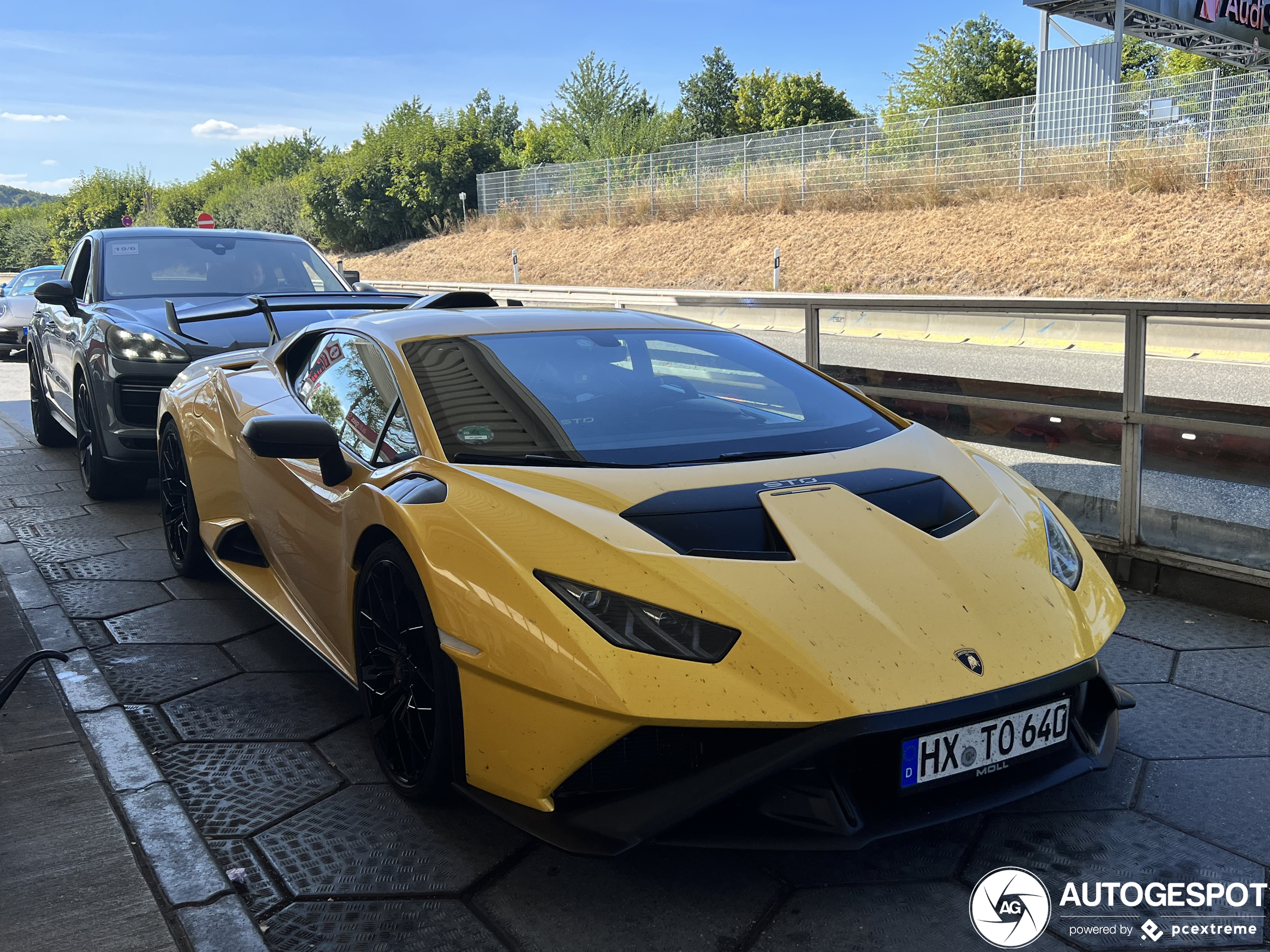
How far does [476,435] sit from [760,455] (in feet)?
2.52

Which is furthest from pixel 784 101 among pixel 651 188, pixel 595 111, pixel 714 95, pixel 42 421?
pixel 42 421

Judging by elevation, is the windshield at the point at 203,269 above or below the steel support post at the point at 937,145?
below

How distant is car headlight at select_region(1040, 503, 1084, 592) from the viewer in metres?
2.70

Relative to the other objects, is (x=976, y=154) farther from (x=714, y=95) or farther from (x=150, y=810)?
(x=714, y=95)

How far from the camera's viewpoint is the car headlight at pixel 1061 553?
2695 millimetres

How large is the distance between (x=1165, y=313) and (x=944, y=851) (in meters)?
2.65

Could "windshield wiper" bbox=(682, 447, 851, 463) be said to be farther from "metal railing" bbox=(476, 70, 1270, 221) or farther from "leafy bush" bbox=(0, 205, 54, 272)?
"leafy bush" bbox=(0, 205, 54, 272)

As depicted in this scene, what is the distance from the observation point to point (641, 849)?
8.40ft

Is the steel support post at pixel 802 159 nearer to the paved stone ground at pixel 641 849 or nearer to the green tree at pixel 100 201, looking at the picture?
the paved stone ground at pixel 641 849

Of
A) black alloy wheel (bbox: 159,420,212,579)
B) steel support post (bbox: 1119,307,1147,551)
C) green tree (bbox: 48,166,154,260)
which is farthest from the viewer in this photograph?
green tree (bbox: 48,166,154,260)

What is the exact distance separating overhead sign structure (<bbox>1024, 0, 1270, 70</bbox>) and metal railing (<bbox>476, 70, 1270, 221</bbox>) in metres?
3.47

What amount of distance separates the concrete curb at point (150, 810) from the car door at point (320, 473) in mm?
612

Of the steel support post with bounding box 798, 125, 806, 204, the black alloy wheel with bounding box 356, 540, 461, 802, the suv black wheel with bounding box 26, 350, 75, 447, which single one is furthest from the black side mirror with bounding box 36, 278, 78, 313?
the steel support post with bounding box 798, 125, 806, 204

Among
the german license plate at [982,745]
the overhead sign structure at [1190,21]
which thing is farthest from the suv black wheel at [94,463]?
the overhead sign structure at [1190,21]
